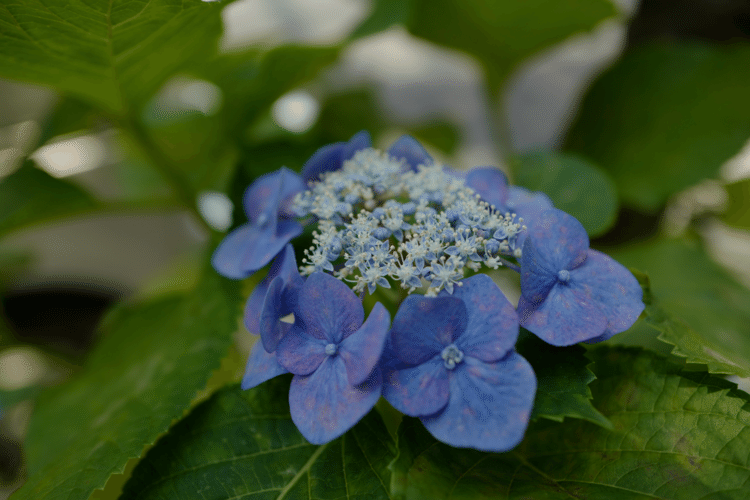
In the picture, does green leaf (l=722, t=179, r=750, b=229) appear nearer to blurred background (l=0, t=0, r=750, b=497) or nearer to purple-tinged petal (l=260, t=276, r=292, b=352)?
blurred background (l=0, t=0, r=750, b=497)

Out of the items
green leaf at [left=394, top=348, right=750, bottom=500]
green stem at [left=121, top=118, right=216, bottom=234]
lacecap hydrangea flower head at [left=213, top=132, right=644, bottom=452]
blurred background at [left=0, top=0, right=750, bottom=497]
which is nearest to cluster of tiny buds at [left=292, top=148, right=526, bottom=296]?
lacecap hydrangea flower head at [left=213, top=132, right=644, bottom=452]

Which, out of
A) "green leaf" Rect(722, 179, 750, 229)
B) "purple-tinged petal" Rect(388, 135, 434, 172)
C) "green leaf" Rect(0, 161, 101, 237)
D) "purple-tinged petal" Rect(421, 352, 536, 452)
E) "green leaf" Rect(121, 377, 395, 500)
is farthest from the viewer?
"green leaf" Rect(722, 179, 750, 229)

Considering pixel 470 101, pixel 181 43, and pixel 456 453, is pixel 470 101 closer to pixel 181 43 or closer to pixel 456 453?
pixel 181 43

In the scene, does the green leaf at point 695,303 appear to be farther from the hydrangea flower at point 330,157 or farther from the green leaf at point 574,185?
the hydrangea flower at point 330,157

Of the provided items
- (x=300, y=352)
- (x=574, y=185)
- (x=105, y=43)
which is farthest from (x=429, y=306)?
(x=105, y=43)

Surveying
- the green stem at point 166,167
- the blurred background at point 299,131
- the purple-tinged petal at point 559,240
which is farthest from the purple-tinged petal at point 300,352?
the green stem at point 166,167

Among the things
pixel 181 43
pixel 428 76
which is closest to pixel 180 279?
pixel 181 43
